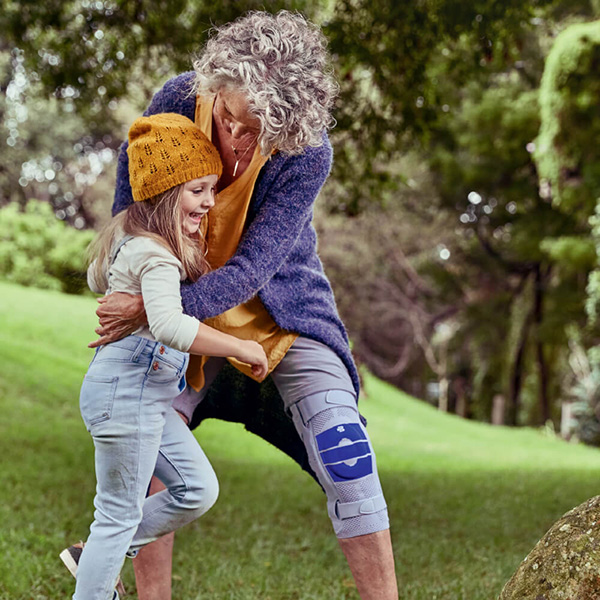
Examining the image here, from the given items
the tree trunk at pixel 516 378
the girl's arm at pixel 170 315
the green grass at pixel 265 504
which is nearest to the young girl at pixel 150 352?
the girl's arm at pixel 170 315

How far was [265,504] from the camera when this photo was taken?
657 centimetres

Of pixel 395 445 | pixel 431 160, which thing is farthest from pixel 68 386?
pixel 431 160

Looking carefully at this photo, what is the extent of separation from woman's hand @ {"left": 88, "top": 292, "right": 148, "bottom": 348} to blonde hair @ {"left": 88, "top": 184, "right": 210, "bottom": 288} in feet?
0.62

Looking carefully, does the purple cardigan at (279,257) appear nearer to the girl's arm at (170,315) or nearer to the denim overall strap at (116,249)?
the girl's arm at (170,315)

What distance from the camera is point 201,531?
5.32 metres

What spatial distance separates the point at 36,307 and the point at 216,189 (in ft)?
43.9

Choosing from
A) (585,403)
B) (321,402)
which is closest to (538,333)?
(585,403)

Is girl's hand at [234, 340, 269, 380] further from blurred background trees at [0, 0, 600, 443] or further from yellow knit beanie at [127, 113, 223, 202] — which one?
blurred background trees at [0, 0, 600, 443]

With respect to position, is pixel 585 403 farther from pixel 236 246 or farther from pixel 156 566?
pixel 236 246

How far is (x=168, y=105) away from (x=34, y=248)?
1820cm

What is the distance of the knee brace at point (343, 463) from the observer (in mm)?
2451

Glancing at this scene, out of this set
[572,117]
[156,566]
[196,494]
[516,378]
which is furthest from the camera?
[516,378]

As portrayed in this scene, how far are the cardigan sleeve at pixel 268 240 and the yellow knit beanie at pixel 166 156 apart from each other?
0.75 ft

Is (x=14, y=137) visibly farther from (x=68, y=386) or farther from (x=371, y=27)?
(x=371, y=27)
